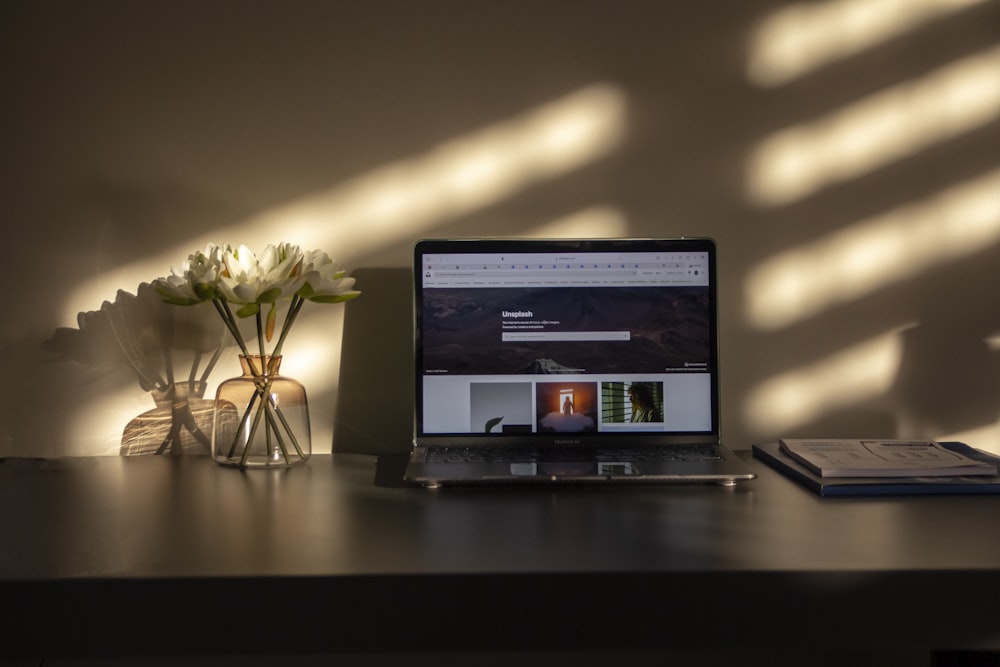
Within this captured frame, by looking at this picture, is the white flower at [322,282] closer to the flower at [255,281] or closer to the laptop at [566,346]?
the flower at [255,281]

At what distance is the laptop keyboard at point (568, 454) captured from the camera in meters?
1.17

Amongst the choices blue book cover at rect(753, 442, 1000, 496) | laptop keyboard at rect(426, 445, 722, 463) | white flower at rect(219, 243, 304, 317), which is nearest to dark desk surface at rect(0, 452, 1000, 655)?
blue book cover at rect(753, 442, 1000, 496)

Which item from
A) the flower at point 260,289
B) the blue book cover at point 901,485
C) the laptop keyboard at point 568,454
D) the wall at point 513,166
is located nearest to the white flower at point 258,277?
the flower at point 260,289

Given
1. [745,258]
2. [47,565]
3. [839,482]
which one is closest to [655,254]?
[745,258]

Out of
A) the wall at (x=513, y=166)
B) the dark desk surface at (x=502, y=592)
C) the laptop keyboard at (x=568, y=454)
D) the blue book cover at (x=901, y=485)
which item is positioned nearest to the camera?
the dark desk surface at (x=502, y=592)

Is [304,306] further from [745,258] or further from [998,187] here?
[998,187]

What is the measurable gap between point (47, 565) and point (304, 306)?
667mm

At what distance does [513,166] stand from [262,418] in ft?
1.82

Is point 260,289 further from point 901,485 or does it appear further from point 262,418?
point 901,485

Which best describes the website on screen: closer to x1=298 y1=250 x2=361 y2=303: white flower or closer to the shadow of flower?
x1=298 y1=250 x2=361 y2=303: white flower

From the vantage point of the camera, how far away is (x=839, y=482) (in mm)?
1037

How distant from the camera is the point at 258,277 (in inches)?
48.0

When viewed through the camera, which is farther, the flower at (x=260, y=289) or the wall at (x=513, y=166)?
the wall at (x=513, y=166)

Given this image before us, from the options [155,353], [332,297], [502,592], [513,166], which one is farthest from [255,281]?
[502,592]
